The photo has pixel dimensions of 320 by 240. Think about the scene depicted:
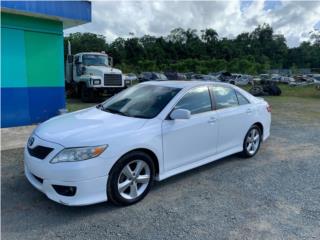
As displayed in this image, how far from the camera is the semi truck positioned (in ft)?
49.7

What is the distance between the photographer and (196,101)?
471 centimetres

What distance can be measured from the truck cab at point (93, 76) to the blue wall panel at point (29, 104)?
6135 millimetres

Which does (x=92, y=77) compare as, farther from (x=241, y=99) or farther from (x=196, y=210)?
(x=196, y=210)

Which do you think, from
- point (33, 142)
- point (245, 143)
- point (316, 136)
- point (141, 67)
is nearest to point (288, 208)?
point (245, 143)

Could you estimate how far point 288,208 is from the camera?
3.80m

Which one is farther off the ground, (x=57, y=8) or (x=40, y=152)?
(x=57, y=8)

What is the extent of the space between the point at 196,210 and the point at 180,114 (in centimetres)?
125

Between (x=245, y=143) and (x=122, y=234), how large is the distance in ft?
10.8

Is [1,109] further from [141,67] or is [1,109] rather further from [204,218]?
[141,67]

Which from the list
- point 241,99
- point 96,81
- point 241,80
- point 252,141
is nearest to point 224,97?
point 241,99

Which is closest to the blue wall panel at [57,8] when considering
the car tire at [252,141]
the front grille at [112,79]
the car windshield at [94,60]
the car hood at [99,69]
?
the car tire at [252,141]

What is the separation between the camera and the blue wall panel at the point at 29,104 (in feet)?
25.8

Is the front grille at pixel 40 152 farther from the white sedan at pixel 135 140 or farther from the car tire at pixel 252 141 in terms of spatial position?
the car tire at pixel 252 141

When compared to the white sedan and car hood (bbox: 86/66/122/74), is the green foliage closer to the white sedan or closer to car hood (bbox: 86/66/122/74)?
car hood (bbox: 86/66/122/74)
